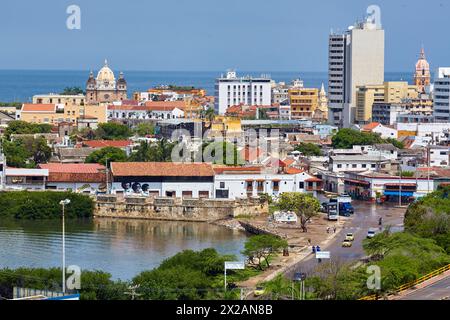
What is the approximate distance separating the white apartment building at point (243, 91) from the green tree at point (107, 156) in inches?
1051

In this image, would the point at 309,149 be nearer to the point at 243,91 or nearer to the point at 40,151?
the point at 40,151

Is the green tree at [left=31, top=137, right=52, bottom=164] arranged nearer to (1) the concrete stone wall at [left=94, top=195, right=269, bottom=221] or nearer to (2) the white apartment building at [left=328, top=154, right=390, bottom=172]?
(1) the concrete stone wall at [left=94, top=195, right=269, bottom=221]

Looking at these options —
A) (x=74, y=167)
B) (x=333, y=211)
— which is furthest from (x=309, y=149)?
(x=333, y=211)

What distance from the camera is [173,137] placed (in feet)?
121

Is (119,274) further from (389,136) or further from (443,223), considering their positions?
(389,136)

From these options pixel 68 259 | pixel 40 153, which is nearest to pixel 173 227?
pixel 68 259

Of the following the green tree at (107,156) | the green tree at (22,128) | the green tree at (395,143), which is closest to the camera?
the green tree at (107,156)

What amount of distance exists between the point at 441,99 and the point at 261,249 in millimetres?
25290

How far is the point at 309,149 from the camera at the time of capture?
35031 mm

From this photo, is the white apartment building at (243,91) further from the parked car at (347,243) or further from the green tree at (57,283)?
the green tree at (57,283)

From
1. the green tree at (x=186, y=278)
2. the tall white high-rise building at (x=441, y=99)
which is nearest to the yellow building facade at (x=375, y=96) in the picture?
the tall white high-rise building at (x=441, y=99)

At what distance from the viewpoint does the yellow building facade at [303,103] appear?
52812 millimetres

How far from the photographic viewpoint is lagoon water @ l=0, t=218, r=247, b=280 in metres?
19.1

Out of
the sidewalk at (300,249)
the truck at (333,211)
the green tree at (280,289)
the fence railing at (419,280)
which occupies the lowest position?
the sidewalk at (300,249)
